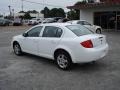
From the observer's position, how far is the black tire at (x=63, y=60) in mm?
7149

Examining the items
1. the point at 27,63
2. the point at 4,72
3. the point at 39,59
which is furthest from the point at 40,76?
the point at 39,59

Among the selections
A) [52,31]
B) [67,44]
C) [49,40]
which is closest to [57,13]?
[52,31]

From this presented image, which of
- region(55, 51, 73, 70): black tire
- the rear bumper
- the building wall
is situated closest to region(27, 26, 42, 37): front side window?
region(55, 51, 73, 70): black tire

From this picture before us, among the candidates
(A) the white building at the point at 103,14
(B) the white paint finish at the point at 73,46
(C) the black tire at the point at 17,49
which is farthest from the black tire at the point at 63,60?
(A) the white building at the point at 103,14

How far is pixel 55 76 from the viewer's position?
6.66m

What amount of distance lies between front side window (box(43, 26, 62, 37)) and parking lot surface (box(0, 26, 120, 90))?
1128 millimetres

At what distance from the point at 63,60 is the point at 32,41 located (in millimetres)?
1957

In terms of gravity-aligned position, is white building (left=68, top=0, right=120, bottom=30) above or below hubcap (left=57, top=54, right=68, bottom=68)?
above

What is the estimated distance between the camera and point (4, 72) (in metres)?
7.15

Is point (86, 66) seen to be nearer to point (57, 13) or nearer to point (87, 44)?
point (87, 44)

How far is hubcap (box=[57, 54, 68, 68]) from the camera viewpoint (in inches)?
286

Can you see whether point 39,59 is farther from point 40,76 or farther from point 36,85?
point 36,85

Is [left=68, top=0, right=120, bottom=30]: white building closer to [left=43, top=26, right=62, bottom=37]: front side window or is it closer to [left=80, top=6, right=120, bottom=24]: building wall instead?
[left=80, top=6, right=120, bottom=24]: building wall

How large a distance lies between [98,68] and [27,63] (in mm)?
2735
